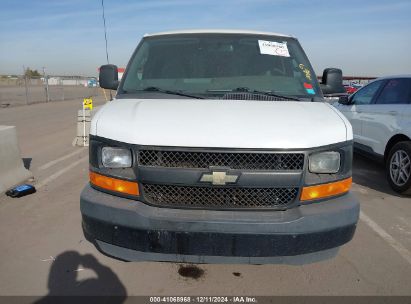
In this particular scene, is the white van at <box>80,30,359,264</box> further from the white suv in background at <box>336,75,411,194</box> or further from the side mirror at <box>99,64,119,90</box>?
the white suv in background at <box>336,75,411,194</box>

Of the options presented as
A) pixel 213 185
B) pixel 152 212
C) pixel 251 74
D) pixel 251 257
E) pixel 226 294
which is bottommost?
pixel 226 294

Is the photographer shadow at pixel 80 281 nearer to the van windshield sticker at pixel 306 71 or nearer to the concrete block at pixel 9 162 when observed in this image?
the concrete block at pixel 9 162

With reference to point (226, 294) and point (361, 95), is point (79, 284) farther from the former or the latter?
point (361, 95)

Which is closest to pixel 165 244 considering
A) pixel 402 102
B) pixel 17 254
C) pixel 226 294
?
pixel 226 294

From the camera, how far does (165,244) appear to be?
8.28 feet

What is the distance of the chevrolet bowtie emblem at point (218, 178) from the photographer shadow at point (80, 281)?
1.19 metres

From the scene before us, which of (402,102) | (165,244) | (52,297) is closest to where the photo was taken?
(165,244)

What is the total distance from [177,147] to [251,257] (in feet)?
3.03

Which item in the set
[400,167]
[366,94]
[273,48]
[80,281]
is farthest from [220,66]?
[366,94]

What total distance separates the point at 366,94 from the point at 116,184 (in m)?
5.51

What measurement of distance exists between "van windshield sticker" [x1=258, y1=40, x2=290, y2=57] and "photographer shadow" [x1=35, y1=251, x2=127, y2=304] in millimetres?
2682

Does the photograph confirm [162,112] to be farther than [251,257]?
Yes

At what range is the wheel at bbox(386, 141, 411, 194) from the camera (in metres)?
5.19

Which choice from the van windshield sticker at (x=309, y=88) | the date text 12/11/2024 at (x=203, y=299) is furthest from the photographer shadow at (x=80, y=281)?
the van windshield sticker at (x=309, y=88)
